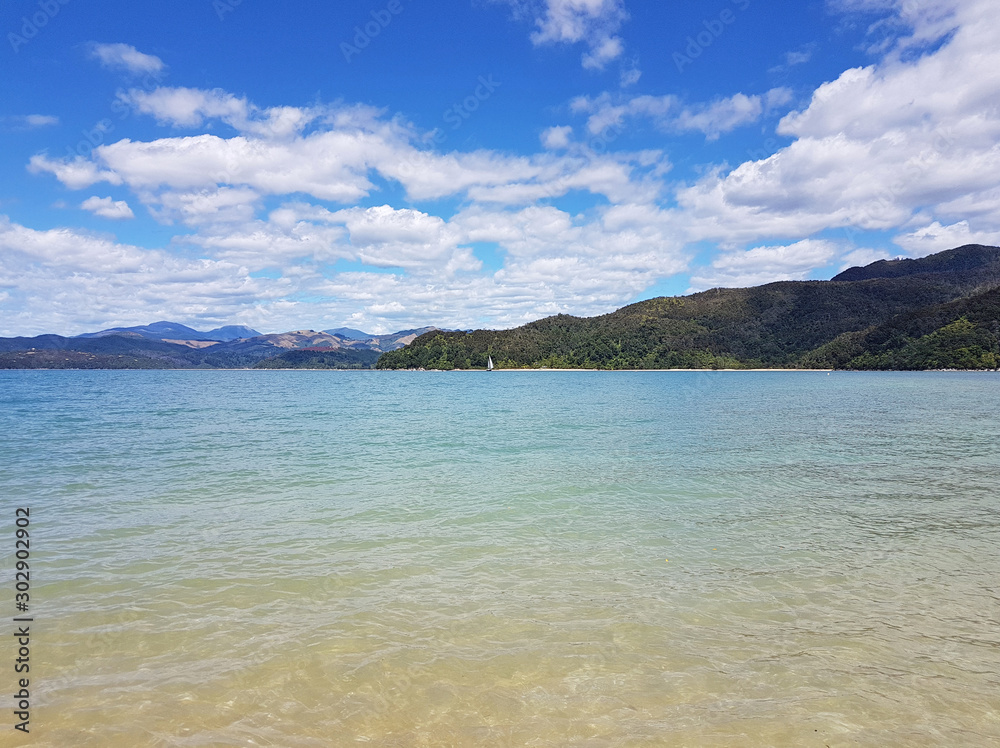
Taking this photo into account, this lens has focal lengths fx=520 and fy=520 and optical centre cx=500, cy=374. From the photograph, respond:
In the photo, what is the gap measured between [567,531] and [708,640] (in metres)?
5.10

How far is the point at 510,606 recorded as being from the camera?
7938mm

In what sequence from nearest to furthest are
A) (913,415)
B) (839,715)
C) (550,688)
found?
(839,715) < (550,688) < (913,415)

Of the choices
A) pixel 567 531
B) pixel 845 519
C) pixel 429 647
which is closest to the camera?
pixel 429 647

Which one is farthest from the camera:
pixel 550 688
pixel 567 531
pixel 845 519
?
pixel 845 519

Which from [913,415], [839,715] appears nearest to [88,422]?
[839,715]

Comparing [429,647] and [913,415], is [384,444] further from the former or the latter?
[913,415]

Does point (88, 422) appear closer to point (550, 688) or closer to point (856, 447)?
point (550, 688)

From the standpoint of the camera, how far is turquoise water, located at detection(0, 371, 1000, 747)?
5.32 m

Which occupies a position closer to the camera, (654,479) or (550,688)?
(550,688)

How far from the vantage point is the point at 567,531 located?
11.8m

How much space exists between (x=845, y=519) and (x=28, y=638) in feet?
52.3

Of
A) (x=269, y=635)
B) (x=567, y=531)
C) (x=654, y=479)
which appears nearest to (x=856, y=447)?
(x=654, y=479)

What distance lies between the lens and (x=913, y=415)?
4019 cm

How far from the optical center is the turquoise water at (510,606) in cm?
532
